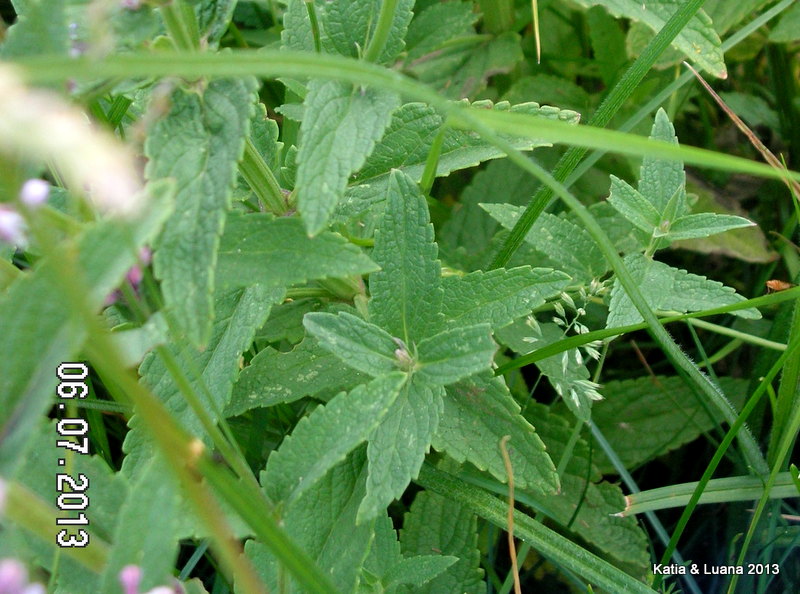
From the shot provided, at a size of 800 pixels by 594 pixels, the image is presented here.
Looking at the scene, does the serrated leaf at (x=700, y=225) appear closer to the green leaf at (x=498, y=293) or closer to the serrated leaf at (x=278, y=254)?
the green leaf at (x=498, y=293)

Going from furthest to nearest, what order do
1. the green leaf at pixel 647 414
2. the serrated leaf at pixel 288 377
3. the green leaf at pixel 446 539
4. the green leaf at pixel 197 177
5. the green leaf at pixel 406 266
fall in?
1. the green leaf at pixel 647 414
2. the green leaf at pixel 446 539
3. the serrated leaf at pixel 288 377
4. the green leaf at pixel 406 266
5. the green leaf at pixel 197 177

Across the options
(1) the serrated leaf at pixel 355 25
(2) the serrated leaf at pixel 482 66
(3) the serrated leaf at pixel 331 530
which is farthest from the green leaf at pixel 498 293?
(2) the serrated leaf at pixel 482 66

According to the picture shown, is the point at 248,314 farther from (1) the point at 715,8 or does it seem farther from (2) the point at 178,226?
Result: (1) the point at 715,8

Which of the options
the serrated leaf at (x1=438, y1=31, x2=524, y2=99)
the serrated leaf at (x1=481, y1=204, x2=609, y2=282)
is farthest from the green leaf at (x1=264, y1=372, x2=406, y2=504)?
the serrated leaf at (x1=438, y1=31, x2=524, y2=99)

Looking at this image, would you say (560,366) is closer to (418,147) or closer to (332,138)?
(418,147)

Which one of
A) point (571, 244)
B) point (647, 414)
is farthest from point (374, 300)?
point (647, 414)

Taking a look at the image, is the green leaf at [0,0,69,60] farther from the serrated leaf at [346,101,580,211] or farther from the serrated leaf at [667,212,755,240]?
the serrated leaf at [667,212,755,240]

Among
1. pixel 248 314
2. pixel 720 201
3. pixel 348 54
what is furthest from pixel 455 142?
pixel 720 201
